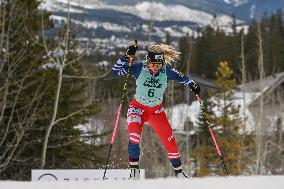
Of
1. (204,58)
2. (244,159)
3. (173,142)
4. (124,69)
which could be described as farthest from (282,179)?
(204,58)

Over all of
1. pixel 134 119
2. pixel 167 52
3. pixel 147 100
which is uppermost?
pixel 167 52

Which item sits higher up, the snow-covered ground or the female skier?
the female skier

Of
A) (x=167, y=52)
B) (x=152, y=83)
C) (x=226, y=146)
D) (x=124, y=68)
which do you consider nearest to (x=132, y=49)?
(x=124, y=68)

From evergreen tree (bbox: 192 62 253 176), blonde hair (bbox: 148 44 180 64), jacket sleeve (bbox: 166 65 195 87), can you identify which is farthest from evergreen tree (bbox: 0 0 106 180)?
evergreen tree (bbox: 192 62 253 176)

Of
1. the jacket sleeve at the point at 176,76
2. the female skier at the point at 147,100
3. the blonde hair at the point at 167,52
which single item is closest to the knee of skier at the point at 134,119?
the female skier at the point at 147,100

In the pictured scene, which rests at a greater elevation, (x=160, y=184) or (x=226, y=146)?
(x=160, y=184)

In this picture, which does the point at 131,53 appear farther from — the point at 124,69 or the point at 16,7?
the point at 16,7

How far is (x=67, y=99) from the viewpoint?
18500mm

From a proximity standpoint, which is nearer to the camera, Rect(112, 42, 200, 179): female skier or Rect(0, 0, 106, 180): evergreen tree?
Rect(112, 42, 200, 179): female skier

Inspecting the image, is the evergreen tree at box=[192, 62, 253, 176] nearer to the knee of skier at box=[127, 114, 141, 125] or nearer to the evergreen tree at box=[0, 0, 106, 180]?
the evergreen tree at box=[0, 0, 106, 180]

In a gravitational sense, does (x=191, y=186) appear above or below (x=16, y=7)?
below

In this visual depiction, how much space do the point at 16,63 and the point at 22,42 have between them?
775mm

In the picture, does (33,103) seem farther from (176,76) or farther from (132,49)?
(132,49)

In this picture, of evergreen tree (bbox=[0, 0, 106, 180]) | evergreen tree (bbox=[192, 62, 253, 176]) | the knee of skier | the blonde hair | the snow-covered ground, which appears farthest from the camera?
evergreen tree (bbox=[192, 62, 253, 176])
